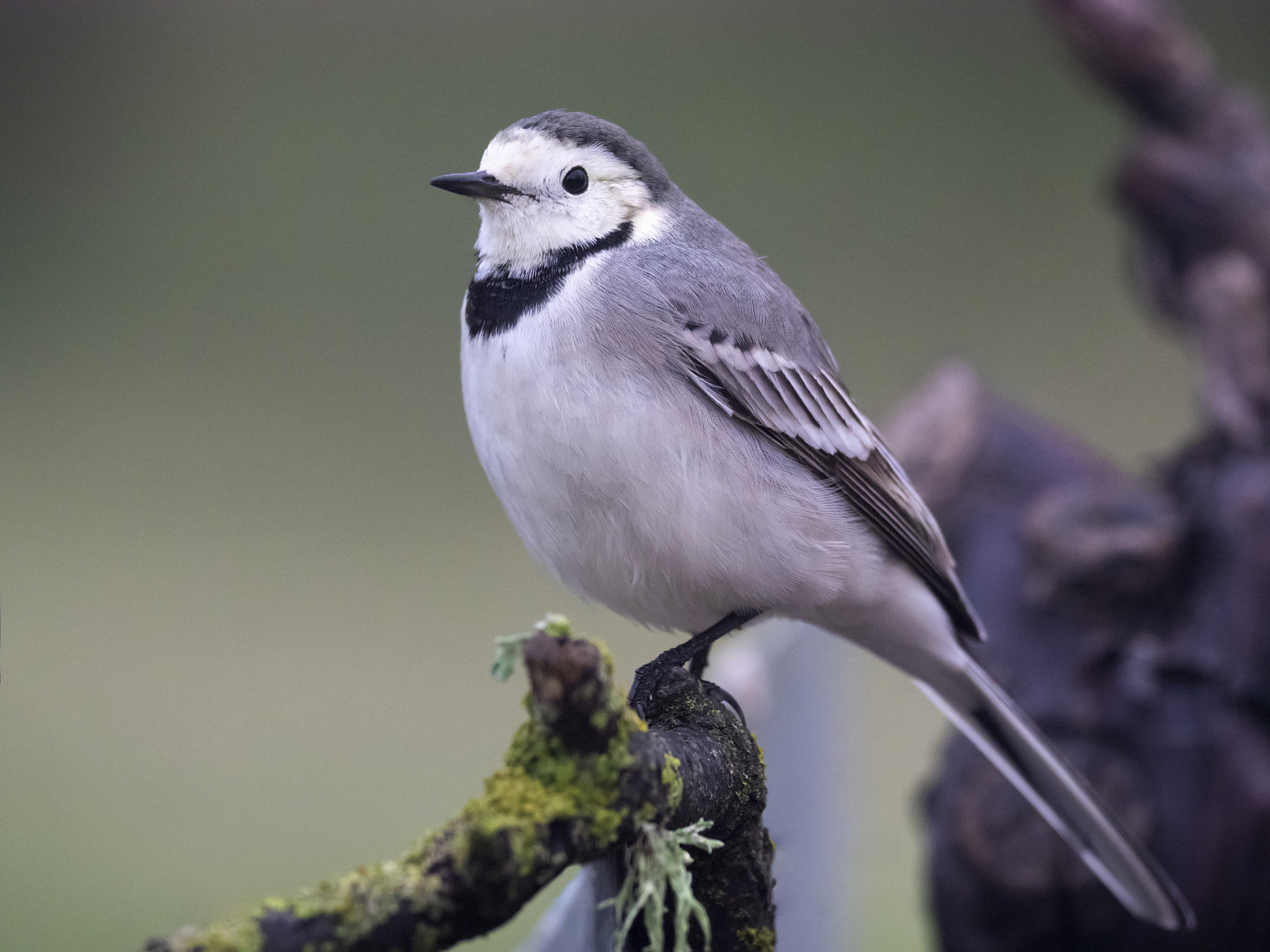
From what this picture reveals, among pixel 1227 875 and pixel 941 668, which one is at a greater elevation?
pixel 941 668

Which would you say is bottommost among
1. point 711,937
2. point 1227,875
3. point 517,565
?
point 1227,875

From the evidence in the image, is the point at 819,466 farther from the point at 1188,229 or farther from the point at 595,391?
the point at 1188,229

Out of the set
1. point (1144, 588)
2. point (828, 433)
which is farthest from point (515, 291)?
point (1144, 588)

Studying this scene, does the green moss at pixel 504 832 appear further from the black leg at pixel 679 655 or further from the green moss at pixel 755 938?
the black leg at pixel 679 655

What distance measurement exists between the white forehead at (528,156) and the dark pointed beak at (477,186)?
0.02 meters

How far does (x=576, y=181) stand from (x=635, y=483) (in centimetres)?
50

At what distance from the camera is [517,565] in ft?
20.6

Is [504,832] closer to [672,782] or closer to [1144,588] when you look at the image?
[672,782]

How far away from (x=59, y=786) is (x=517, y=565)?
2440 mm

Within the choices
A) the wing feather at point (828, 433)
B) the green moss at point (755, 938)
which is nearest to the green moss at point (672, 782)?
the green moss at point (755, 938)

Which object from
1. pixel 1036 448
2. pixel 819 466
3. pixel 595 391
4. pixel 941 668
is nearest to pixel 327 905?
pixel 595 391

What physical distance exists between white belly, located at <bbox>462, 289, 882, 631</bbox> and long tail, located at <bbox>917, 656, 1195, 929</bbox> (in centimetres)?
52

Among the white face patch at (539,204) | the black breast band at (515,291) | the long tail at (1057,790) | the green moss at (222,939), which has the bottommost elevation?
the long tail at (1057,790)

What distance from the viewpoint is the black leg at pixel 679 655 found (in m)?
1.62
